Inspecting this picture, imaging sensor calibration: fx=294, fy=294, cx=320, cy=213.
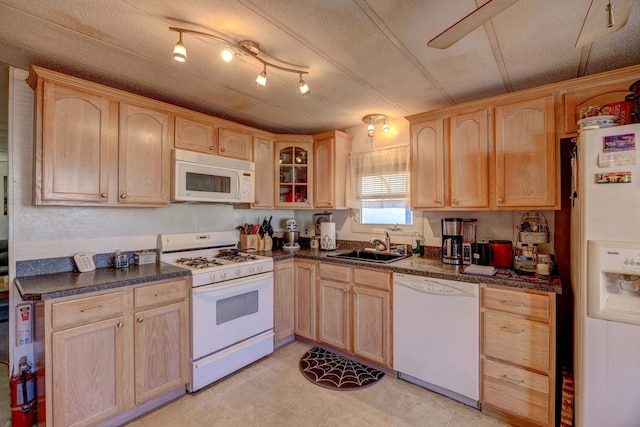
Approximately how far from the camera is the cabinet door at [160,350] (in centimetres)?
197

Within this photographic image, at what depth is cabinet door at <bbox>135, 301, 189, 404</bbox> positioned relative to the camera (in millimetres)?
1968

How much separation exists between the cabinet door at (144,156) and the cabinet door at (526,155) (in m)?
2.61

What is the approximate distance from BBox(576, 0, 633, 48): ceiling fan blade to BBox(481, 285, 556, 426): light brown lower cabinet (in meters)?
1.39

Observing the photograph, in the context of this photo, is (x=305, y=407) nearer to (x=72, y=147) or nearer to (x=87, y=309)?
(x=87, y=309)

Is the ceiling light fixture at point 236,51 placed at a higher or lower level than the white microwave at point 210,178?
higher

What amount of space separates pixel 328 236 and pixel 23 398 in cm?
258

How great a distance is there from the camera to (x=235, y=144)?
292cm

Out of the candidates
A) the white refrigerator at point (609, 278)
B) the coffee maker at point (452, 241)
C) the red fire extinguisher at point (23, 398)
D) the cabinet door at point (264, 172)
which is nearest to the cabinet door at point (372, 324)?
the coffee maker at point (452, 241)

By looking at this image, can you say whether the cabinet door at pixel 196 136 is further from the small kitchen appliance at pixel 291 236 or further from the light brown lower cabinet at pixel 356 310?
the light brown lower cabinet at pixel 356 310

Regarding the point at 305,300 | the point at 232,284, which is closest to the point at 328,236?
the point at 305,300

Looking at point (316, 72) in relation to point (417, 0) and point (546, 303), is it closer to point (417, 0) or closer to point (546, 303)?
point (417, 0)

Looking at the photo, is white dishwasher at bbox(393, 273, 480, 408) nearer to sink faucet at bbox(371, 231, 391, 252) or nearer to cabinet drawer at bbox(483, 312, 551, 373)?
cabinet drawer at bbox(483, 312, 551, 373)

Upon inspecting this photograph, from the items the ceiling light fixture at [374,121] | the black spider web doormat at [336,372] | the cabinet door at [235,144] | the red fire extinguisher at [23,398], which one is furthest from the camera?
the ceiling light fixture at [374,121]

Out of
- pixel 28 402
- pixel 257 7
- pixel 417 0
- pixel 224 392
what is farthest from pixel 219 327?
pixel 417 0
